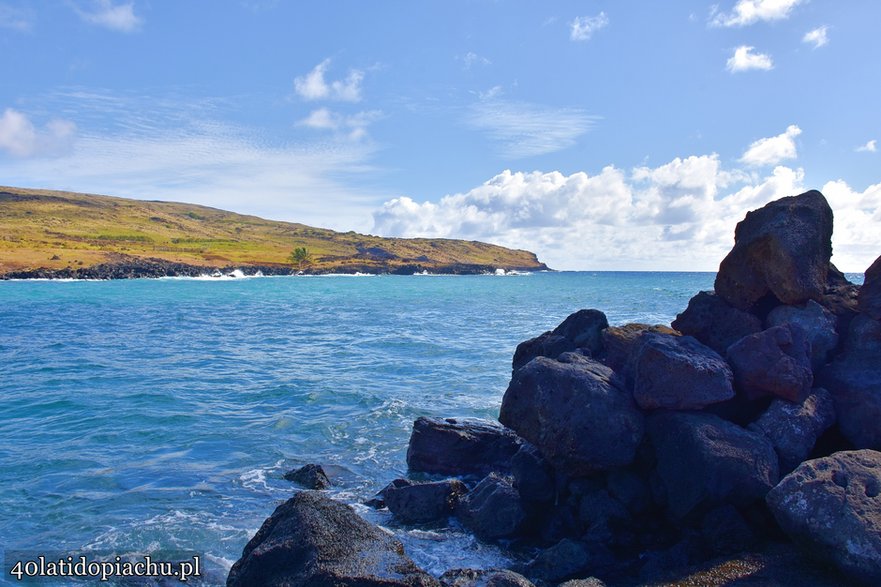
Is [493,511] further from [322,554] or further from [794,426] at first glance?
[794,426]

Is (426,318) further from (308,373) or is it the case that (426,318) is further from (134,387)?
(134,387)

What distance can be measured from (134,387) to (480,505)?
1878 cm

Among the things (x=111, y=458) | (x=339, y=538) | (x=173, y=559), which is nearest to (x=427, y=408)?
(x=111, y=458)

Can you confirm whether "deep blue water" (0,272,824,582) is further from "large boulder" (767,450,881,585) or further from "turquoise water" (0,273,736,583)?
"large boulder" (767,450,881,585)

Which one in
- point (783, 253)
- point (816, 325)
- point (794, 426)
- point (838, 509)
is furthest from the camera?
point (783, 253)

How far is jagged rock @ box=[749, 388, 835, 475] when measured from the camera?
1145 centimetres

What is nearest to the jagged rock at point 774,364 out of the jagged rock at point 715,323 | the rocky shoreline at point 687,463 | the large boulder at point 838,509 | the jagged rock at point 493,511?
the rocky shoreline at point 687,463

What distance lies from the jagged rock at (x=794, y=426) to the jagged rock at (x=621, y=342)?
3.14 meters

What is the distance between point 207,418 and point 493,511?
12.7 meters

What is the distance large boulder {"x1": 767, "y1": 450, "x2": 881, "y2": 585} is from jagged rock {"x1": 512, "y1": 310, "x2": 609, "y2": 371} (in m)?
7.06

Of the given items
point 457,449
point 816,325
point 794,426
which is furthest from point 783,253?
point 457,449

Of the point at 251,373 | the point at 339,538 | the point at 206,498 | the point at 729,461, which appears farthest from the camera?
the point at 251,373

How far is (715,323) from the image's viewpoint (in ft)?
50.1

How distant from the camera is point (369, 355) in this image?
34.7m
